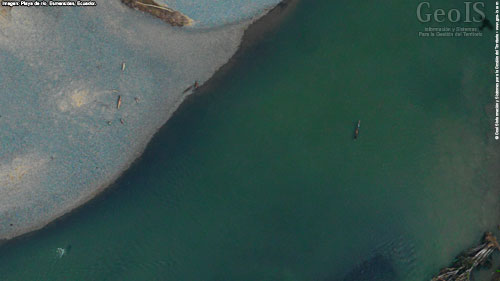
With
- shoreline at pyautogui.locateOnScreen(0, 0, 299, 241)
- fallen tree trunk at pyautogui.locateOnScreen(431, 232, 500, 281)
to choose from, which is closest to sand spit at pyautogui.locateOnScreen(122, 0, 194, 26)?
shoreline at pyautogui.locateOnScreen(0, 0, 299, 241)

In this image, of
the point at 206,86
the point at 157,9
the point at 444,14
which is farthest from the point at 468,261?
the point at 157,9

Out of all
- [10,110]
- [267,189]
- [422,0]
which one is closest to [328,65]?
[422,0]

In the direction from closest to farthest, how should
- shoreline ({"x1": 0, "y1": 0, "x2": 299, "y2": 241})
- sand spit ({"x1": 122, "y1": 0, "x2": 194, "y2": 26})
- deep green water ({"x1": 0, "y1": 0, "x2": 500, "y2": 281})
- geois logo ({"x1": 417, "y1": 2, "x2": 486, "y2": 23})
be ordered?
sand spit ({"x1": 122, "y1": 0, "x2": 194, "y2": 26}) → shoreline ({"x1": 0, "y1": 0, "x2": 299, "y2": 241}) → deep green water ({"x1": 0, "y1": 0, "x2": 500, "y2": 281}) → geois logo ({"x1": 417, "y1": 2, "x2": 486, "y2": 23})

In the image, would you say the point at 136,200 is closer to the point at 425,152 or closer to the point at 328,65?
the point at 328,65

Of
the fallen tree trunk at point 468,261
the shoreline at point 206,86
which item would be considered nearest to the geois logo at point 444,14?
the shoreline at point 206,86

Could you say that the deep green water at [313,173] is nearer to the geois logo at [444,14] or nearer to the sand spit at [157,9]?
the geois logo at [444,14]

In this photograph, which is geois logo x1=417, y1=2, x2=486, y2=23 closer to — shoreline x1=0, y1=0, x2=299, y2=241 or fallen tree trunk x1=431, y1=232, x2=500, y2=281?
shoreline x1=0, y1=0, x2=299, y2=241

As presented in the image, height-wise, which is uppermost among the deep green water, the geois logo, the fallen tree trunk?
the geois logo
